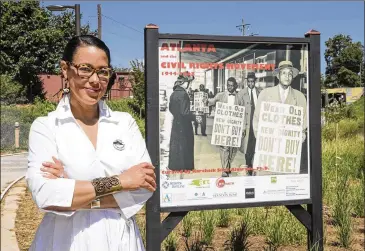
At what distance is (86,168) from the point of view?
2170mm

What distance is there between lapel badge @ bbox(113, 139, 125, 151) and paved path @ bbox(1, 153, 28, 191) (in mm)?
8601

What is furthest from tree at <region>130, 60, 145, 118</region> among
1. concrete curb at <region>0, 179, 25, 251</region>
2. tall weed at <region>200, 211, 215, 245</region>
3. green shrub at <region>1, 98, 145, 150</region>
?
tall weed at <region>200, 211, 215, 245</region>

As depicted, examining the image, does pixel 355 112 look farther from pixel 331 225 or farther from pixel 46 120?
pixel 46 120

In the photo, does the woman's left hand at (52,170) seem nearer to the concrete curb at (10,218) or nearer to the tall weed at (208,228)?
the tall weed at (208,228)

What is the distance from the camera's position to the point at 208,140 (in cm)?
429

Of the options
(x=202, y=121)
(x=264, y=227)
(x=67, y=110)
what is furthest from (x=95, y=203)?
(x=264, y=227)

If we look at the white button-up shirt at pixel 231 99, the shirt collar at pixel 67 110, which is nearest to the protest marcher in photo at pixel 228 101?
the white button-up shirt at pixel 231 99

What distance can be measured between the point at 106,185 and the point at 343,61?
203 ft

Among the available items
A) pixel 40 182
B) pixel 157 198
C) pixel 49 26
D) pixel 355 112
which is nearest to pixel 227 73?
pixel 157 198

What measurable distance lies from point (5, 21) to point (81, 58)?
31421 millimetres

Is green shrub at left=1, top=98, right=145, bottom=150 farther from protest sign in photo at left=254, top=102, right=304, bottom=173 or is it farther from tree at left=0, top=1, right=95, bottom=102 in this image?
protest sign in photo at left=254, top=102, right=304, bottom=173

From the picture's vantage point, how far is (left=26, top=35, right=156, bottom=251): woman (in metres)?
2.10

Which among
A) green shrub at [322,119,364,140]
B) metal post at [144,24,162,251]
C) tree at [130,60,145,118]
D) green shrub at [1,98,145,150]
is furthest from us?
tree at [130,60,145,118]

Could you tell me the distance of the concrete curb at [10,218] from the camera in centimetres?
585
